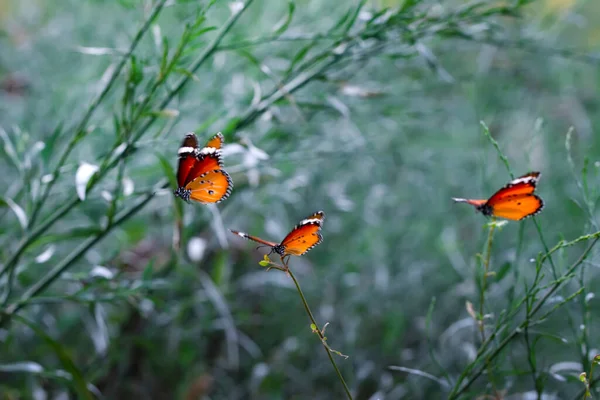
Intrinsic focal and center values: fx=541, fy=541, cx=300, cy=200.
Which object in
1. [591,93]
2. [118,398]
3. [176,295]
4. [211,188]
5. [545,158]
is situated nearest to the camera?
[211,188]

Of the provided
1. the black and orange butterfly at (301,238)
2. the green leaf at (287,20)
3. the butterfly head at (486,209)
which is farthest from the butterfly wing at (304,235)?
the green leaf at (287,20)

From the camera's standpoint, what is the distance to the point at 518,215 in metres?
0.36

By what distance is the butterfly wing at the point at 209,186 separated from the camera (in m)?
0.35

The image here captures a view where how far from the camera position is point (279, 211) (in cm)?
95

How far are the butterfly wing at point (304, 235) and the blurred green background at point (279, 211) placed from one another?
0.15 meters

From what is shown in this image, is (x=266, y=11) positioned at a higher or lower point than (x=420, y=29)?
lower

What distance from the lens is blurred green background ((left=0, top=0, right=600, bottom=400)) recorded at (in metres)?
0.54

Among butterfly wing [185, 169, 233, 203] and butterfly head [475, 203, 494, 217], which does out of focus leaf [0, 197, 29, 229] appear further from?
butterfly head [475, 203, 494, 217]

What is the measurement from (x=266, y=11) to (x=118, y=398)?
2.86 feet

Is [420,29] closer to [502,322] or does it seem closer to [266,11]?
[502,322]

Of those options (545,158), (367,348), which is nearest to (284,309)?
(367,348)

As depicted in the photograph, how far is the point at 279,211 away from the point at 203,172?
23.6 inches

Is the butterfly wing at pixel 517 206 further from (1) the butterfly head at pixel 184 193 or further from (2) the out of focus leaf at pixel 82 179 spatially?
(2) the out of focus leaf at pixel 82 179

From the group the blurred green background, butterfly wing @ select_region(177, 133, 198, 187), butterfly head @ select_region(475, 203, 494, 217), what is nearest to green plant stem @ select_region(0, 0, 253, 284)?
the blurred green background
